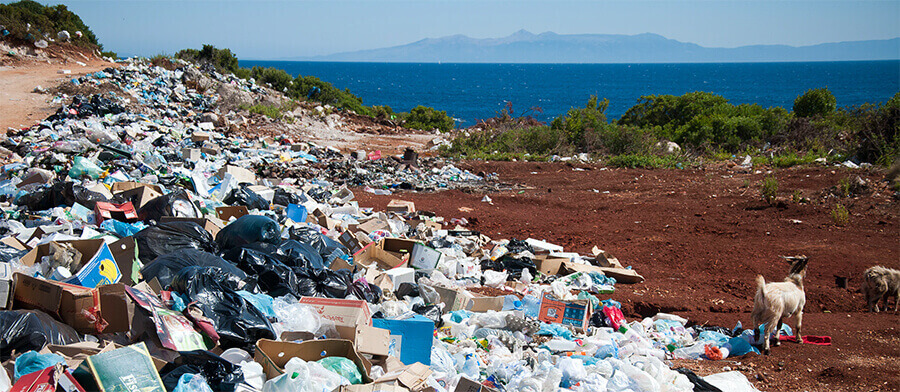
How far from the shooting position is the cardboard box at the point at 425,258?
5672 millimetres

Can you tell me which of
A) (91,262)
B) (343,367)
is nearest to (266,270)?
(91,262)

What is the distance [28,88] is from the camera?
14500mm

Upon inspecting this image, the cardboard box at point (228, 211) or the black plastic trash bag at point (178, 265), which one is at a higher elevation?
the black plastic trash bag at point (178, 265)

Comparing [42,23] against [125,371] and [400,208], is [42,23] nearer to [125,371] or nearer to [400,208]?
[400,208]

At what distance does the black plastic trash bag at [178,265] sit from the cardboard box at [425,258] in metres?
2.09

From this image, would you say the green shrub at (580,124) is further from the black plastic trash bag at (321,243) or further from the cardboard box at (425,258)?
the black plastic trash bag at (321,243)

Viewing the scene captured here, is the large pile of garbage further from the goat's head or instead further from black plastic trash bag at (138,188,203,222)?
the goat's head

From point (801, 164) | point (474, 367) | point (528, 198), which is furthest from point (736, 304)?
point (801, 164)

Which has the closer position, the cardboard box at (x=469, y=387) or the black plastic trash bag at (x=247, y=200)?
the cardboard box at (x=469, y=387)

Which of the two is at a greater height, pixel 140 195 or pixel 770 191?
pixel 140 195

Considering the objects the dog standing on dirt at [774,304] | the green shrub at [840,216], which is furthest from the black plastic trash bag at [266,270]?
the green shrub at [840,216]

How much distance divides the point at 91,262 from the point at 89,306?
735 millimetres

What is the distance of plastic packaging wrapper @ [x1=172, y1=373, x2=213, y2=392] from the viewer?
258cm

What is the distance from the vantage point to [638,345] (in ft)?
14.0
